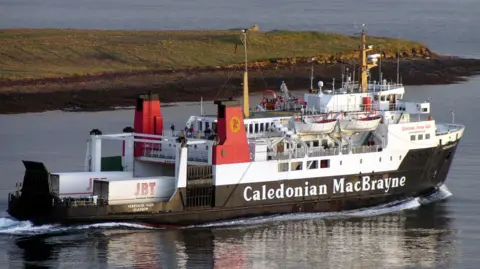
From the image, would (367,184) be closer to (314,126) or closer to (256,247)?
(314,126)

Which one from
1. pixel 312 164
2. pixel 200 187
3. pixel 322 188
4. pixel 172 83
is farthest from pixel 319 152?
pixel 172 83

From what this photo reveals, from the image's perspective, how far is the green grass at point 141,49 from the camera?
7694cm

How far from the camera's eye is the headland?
2790 inches

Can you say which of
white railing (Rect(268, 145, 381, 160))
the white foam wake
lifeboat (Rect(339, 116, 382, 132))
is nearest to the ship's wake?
the white foam wake

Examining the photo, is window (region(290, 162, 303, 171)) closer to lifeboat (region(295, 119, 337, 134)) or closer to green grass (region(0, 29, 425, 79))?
lifeboat (region(295, 119, 337, 134))

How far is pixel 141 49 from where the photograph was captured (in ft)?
269

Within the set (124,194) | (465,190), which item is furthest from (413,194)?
(124,194)

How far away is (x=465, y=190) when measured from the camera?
49.3 m

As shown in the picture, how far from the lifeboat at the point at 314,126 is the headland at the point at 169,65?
23.7 meters

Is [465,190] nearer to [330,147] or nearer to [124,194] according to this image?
[330,147]

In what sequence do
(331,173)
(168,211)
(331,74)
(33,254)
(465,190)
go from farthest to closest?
(331,74) < (465,190) < (331,173) < (168,211) < (33,254)

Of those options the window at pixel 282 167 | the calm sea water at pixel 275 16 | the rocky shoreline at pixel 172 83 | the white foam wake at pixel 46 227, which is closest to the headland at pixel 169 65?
the rocky shoreline at pixel 172 83

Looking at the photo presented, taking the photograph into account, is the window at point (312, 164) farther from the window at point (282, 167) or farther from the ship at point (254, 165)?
the window at point (282, 167)

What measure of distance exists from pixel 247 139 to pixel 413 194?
6.89m
